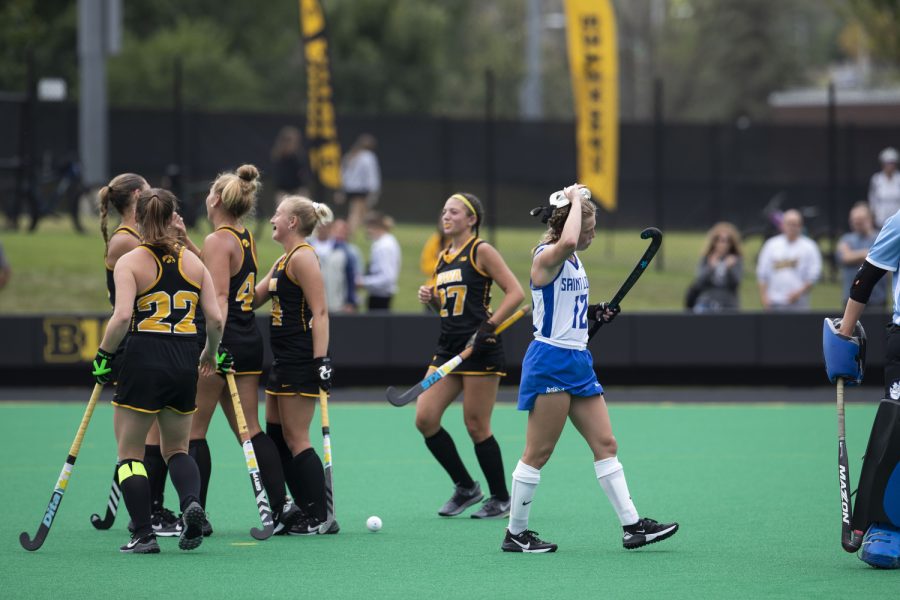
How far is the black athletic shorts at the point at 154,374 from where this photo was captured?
750 cm

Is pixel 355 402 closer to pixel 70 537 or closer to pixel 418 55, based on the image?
pixel 70 537

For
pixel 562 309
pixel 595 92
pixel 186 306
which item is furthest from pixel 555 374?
pixel 595 92

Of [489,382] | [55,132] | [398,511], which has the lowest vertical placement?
[398,511]

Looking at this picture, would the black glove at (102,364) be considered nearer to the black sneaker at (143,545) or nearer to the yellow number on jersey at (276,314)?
the black sneaker at (143,545)

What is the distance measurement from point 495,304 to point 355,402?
4450mm

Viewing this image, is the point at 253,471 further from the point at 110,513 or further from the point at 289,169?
the point at 289,169

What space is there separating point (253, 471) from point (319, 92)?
1348 cm

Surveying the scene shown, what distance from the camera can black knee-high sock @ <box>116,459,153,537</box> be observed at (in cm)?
757

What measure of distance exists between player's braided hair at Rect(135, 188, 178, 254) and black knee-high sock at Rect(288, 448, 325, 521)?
5.02ft

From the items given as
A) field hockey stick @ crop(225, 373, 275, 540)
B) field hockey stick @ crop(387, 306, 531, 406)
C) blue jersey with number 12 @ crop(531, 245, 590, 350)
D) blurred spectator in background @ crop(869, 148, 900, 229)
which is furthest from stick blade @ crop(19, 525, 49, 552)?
blurred spectator in background @ crop(869, 148, 900, 229)

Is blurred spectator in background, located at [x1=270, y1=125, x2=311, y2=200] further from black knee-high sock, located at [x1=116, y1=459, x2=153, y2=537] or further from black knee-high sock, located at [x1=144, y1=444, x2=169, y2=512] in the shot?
black knee-high sock, located at [x1=116, y1=459, x2=153, y2=537]

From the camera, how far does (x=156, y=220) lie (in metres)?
7.58

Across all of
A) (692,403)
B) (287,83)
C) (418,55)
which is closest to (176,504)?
(692,403)

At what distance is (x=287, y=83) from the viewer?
49.9 m
